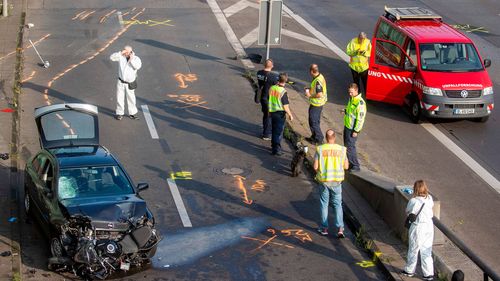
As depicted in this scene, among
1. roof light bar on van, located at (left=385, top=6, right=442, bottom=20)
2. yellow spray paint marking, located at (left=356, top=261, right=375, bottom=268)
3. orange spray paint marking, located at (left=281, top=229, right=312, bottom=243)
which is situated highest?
roof light bar on van, located at (left=385, top=6, right=442, bottom=20)

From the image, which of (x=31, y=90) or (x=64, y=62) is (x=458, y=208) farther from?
(x=64, y=62)

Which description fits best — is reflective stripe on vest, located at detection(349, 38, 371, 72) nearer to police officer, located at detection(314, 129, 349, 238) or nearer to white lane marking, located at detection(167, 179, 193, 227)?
white lane marking, located at detection(167, 179, 193, 227)

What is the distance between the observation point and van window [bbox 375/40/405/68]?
21438 millimetres

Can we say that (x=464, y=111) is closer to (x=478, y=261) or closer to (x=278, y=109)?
(x=278, y=109)

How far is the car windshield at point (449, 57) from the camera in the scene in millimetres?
20922

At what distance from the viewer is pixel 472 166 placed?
59.9ft

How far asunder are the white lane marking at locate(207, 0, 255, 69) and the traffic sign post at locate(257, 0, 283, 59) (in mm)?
2110

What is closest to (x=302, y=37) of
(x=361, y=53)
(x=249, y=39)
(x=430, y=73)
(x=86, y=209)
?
(x=249, y=39)

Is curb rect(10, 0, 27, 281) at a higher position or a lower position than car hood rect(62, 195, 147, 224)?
lower

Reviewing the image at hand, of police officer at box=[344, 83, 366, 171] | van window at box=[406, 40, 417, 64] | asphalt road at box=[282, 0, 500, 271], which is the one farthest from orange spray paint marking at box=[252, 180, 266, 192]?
van window at box=[406, 40, 417, 64]

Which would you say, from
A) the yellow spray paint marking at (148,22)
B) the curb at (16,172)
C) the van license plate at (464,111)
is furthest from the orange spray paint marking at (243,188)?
the yellow spray paint marking at (148,22)

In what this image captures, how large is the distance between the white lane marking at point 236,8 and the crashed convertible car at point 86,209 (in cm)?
1645

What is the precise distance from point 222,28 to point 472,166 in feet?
41.9

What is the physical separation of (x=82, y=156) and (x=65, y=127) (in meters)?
1.35
